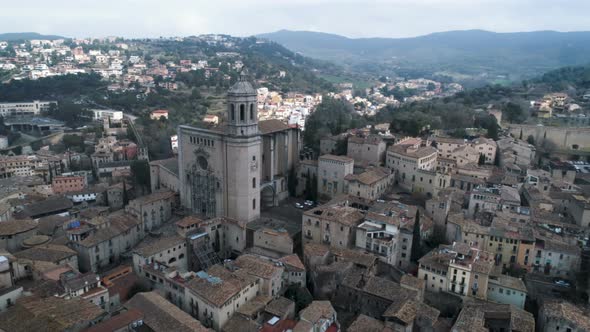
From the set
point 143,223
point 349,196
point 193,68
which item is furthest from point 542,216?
point 193,68

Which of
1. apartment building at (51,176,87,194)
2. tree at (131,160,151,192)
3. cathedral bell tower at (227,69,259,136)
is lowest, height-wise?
apartment building at (51,176,87,194)

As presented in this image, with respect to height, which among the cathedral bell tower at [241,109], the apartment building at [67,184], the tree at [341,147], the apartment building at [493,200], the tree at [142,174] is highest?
the cathedral bell tower at [241,109]

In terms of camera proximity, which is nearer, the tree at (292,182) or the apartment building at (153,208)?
the apartment building at (153,208)

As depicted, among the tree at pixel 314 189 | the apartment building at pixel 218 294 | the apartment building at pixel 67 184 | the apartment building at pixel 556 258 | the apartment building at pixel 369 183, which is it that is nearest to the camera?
the apartment building at pixel 218 294

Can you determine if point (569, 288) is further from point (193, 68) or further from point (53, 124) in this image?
point (193, 68)

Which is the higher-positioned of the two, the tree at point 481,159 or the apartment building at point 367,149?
the apartment building at point 367,149

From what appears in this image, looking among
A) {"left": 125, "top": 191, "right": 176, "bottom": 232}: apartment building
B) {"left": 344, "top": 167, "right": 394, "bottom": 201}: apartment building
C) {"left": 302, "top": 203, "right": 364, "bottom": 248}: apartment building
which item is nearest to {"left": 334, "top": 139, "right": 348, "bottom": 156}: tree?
{"left": 344, "top": 167, "right": 394, "bottom": 201}: apartment building

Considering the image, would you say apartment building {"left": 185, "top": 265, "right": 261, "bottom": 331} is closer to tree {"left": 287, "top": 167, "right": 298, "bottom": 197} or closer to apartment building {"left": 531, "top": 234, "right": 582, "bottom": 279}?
tree {"left": 287, "top": 167, "right": 298, "bottom": 197}

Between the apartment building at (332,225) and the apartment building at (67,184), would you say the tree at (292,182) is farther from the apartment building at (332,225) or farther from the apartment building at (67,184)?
the apartment building at (67,184)

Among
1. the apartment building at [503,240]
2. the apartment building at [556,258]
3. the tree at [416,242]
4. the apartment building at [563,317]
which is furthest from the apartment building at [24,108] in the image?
the apartment building at [563,317]
